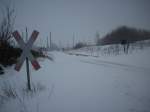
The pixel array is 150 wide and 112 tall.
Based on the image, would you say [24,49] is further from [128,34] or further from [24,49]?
[128,34]

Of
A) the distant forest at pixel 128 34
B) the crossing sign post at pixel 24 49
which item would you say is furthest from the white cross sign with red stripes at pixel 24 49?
the distant forest at pixel 128 34

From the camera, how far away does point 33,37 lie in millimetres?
3461

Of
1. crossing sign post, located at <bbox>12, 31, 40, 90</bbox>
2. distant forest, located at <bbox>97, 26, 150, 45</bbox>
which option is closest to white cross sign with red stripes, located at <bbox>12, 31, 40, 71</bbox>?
crossing sign post, located at <bbox>12, 31, 40, 90</bbox>

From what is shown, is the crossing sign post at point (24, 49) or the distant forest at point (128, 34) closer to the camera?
the crossing sign post at point (24, 49)

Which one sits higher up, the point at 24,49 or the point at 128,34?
the point at 128,34

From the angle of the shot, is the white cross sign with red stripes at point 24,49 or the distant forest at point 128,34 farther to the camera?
the distant forest at point 128,34

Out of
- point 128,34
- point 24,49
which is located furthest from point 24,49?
point 128,34

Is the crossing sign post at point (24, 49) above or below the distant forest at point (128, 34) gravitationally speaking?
below

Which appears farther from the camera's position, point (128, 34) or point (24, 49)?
point (128, 34)

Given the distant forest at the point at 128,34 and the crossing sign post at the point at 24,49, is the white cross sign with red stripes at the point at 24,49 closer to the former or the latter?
the crossing sign post at the point at 24,49

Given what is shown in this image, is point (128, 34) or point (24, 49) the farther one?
point (128, 34)

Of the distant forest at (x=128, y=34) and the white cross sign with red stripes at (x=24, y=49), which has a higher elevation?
the distant forest at (x=128, y=34)

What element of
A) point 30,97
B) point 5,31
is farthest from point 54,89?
point 5,31

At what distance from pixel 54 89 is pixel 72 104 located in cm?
122
